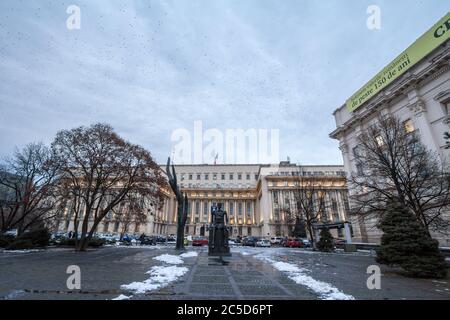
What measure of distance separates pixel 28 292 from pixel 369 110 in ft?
116

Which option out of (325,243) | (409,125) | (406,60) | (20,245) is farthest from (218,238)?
(406,60)

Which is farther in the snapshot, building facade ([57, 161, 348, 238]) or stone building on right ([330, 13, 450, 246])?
building facade ([57, 161, 348, 238])

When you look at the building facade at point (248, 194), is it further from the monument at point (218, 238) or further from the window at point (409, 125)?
the monument at point (218, 238)

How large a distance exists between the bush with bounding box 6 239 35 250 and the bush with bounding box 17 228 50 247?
80 cm

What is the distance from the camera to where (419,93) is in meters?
25.3

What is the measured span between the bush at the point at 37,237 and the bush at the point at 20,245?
80cm

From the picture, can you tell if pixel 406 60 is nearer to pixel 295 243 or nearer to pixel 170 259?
pixel 170 259

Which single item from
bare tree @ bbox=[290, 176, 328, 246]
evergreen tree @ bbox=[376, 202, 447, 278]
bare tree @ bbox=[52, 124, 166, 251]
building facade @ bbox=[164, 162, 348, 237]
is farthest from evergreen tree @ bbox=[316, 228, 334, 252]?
building facade @ bbox=[164, 162, 348, 237]

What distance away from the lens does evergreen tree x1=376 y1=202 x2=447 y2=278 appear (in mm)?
9154

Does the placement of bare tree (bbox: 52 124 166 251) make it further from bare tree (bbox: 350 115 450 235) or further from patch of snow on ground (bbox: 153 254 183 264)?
bare tree (bbox: 350 115 450 235)

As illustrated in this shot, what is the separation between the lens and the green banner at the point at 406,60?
73.9 feet

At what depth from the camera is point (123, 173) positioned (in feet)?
77.0
